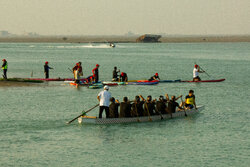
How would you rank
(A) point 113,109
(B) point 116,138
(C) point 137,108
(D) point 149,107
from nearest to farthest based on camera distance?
(B) point 116,138
(A) point 113,109
(C) point 137,108
(D) point 149,107

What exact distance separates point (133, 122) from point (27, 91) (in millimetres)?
18018

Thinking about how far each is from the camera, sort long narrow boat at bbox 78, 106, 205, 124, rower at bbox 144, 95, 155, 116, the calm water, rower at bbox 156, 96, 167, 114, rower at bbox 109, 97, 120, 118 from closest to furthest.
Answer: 1. the calm water
2. long narrow boat at bbox 78, 106, 205, 124
3. rower at bbox 109, 97, 120, 118
4. rower at bbox 144, 95, 155, 116
5. rower at bbox 156, 96, 167, 114

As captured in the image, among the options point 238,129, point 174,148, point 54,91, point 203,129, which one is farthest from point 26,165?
point 54,91

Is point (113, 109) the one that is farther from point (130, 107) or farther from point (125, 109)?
point (130, 107)

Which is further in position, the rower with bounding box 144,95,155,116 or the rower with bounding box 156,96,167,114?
the rower with bounding box 156,96,167,114

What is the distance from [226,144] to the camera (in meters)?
23.8

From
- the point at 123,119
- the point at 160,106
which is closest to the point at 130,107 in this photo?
the point at 123,119

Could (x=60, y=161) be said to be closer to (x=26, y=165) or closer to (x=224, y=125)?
(x=26, y=165)

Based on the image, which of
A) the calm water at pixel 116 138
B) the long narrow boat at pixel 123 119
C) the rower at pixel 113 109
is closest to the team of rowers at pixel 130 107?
the rower at pixel 113 109

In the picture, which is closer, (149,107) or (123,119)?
(123,119)

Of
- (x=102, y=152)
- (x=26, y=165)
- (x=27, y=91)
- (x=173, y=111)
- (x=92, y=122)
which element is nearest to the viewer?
(x=26, y=165)

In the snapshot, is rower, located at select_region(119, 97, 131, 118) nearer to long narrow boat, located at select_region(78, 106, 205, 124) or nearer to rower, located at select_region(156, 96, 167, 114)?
long narrow boat, located at select_region(78, 106, 205, 124)

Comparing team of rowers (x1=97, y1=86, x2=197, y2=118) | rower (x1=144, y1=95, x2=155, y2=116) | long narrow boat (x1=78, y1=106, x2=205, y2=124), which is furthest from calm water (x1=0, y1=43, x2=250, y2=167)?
rower (x1=144, y1=95, x2=155, y2=116)

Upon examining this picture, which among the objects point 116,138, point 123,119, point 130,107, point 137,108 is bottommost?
point 116,138
